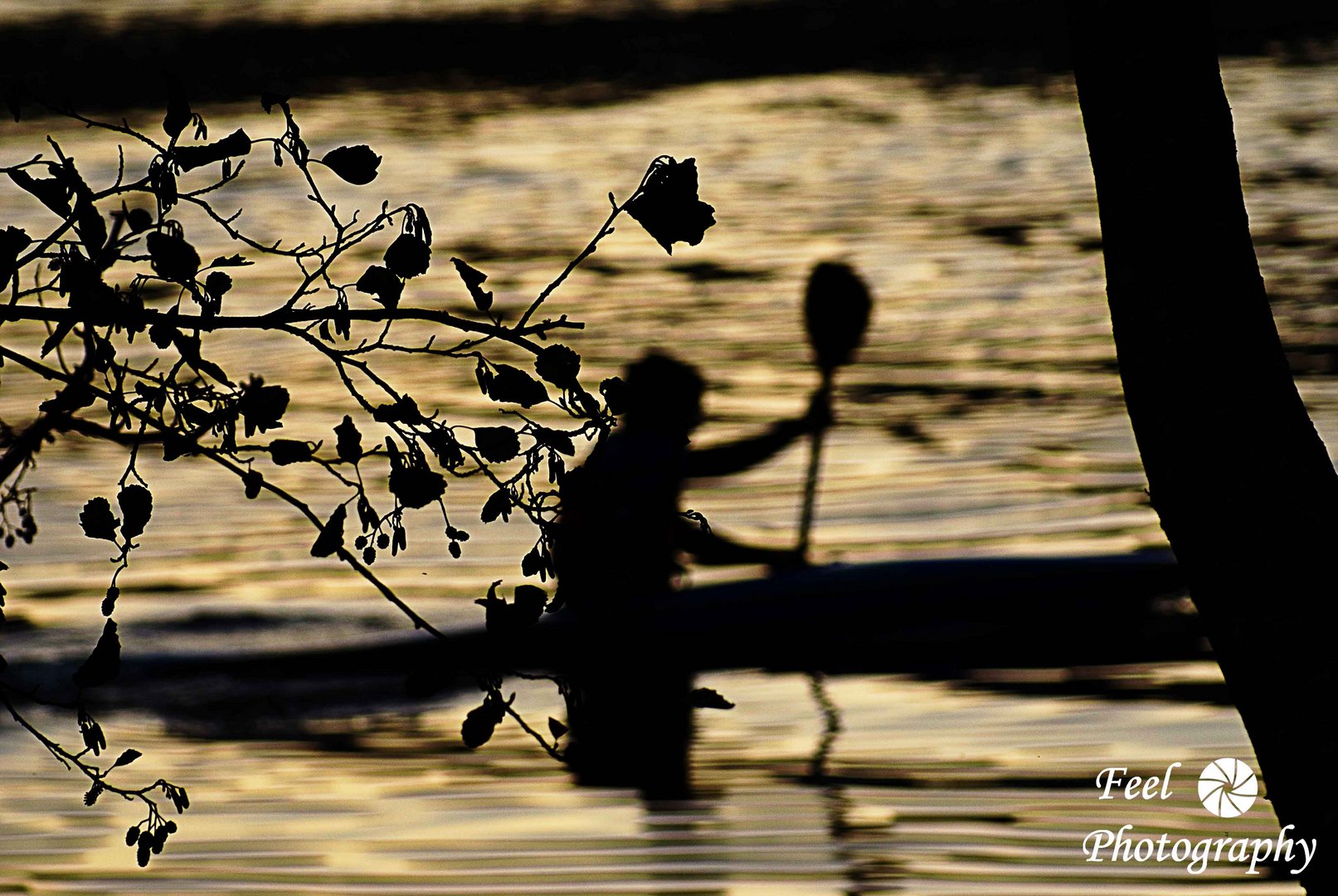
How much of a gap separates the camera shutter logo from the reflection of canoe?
4.58ft

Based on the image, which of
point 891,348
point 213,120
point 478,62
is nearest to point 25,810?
point 891,348

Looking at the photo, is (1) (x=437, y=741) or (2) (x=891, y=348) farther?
(2) (x=891, y=348)

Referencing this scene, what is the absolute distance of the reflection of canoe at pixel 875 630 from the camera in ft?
29.2

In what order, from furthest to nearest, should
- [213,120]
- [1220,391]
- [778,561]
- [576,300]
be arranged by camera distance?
[213,120], [576,300], [778,561], [1220,391]

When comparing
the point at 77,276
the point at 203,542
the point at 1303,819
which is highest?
the point at 77,276

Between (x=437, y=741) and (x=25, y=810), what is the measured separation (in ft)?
5.13

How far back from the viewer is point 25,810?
7.41m

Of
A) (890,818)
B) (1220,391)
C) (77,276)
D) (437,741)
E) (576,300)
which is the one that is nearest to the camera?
(77,276)

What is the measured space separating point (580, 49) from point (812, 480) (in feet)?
90.0

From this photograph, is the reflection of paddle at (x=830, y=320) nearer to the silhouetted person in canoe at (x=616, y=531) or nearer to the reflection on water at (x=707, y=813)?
the reflection on water at (x=707, y=813)

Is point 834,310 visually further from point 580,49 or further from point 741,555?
point 580,49

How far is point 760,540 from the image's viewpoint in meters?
10.3

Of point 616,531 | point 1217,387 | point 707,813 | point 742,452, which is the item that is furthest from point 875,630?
point 616,531

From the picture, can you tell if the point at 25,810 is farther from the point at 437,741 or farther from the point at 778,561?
the point at 778,561
